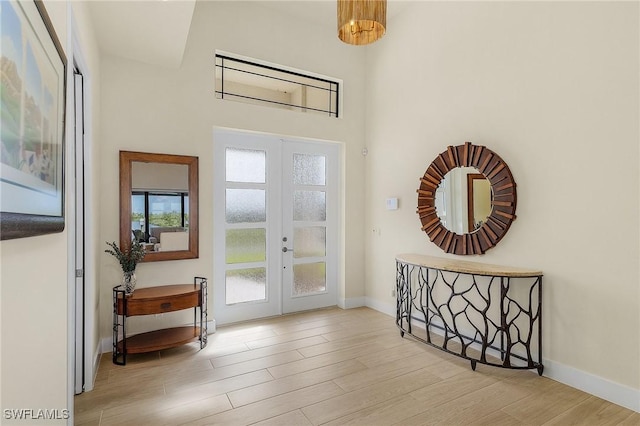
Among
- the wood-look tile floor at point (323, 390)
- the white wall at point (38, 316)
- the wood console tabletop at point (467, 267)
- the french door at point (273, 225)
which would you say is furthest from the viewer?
the french door at point (273, 225)

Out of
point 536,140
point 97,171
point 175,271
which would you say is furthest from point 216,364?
point 536,140

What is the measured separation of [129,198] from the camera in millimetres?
3342

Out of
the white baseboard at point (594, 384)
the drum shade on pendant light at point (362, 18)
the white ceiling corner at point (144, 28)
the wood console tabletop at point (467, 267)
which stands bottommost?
the white baseboard at point (594, 384)

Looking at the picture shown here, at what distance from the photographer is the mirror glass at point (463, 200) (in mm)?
3332

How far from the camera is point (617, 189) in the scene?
8.00 ft

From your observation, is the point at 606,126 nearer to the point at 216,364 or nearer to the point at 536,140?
the point at 536,140

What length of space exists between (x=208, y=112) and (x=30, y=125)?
113 inches

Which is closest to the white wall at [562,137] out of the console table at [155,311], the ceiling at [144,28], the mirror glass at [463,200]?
the mirror glass at [463,200]

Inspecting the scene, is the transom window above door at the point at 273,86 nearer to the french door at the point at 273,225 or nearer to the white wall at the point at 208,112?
the white wall at the point at 208,112

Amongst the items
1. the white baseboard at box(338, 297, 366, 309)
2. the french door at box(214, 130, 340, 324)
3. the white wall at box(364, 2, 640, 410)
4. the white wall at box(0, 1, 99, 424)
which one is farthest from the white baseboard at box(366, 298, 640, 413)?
the white wall at box(0, 1, 99, 424)

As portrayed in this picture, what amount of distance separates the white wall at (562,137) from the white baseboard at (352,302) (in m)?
1.33

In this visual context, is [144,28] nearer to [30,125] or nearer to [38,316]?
[30,125]

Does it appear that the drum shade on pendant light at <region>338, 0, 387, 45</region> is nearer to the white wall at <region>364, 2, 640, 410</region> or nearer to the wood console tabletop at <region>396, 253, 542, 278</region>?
the white wall at <region>364, 2, 640, 410</region>

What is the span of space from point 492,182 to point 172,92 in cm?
337
